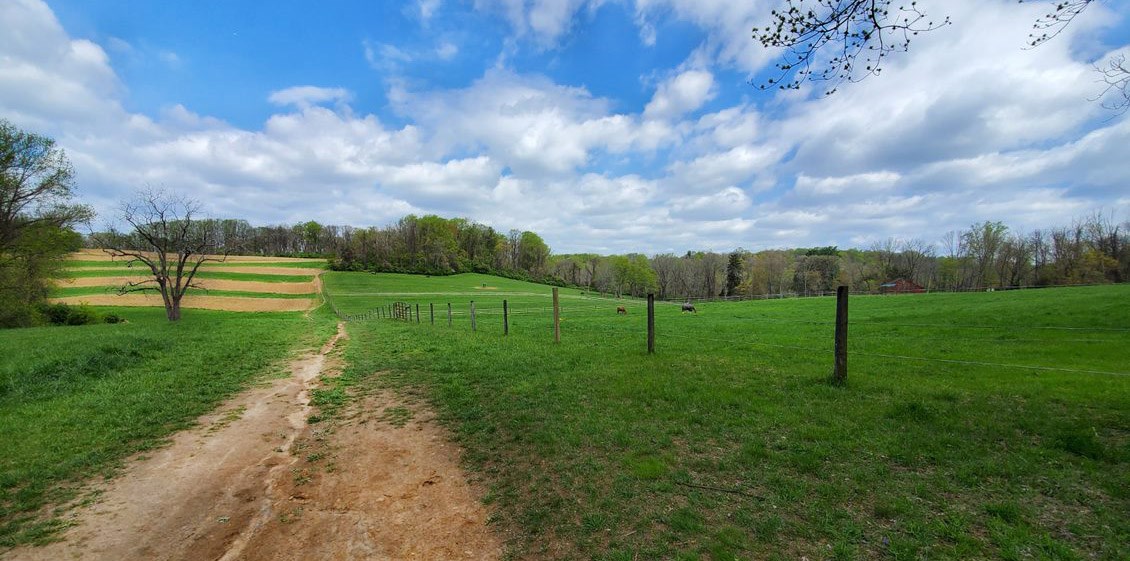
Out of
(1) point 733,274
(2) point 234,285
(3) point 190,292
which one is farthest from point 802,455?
(1) point 733,274

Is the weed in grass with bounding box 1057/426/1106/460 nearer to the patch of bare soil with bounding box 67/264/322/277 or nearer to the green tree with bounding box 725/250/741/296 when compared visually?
the patch of bare soil with bounding box 67/264/322/277

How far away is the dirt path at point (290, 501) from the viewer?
373 centimetres

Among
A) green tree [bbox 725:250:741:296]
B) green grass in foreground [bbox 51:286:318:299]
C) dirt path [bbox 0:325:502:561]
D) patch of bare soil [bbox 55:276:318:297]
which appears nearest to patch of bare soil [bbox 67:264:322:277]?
patch of bare soil [bbox 55:276:318:297]

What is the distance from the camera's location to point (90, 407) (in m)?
7.83

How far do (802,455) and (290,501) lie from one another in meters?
5.43

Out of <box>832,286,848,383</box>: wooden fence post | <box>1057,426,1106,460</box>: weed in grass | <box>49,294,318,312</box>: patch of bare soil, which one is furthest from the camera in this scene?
Result: <box>49,294,318,312</box>: patch of bare soil

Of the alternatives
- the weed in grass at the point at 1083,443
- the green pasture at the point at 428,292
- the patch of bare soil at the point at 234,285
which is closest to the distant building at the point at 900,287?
the green pasture at the point at 428,292

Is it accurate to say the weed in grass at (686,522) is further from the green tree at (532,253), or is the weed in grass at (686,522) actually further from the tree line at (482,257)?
the green tree at (532,253)

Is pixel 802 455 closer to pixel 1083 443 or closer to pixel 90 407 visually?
pixel 1083 443

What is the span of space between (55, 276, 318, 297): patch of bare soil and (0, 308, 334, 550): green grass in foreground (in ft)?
177

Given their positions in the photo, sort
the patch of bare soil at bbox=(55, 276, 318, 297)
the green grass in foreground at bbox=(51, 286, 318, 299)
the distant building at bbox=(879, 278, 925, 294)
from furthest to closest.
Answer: the distant building at bbox=(879, 278, 925, 294) < the patch of bare soil at bbox=(55, 276, 318, 297) < the green grass in foreground at bbox=(51, 286, 318, 299)

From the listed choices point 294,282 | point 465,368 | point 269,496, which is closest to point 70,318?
point 294,282

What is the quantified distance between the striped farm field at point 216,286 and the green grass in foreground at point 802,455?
4733 cm

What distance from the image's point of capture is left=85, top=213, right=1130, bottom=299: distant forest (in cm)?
6134
